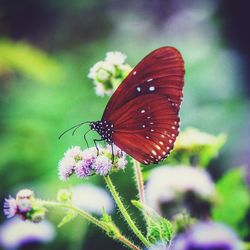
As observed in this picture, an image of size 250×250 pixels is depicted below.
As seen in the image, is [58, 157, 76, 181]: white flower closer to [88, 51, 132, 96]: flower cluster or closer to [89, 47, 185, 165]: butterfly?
[89, 47, 185, 165]: butterfly

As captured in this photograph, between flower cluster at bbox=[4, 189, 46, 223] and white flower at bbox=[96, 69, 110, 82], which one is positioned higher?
white flower at bbox=[96, 69, 110, 82]

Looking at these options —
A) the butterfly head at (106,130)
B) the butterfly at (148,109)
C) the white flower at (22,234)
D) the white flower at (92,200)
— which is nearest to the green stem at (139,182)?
the butterfly at (148,109)

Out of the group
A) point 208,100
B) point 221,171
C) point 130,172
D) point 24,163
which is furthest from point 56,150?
point 208,100

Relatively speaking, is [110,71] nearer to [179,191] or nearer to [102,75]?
[102,75]

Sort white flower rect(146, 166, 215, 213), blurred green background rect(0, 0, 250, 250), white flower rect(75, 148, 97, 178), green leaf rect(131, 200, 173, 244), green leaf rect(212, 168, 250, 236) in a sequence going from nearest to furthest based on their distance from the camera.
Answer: green leaf rect(131, 200, 173, 244)
white flower rect(75, 148, 97, 178)
white flower rect(146, 166, 215, 213)
green leaf rect(212, 168, 250, 236)
blurred green background rect(0, 0, 250, 250)

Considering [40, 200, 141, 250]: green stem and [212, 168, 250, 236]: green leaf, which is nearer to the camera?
[40, 200, 141, 250]: green stem

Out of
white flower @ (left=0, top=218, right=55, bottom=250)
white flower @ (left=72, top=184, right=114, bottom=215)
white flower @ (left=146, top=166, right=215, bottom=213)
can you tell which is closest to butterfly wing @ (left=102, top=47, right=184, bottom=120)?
white flower @ (left=146, top=166, right=215, bottom=213)

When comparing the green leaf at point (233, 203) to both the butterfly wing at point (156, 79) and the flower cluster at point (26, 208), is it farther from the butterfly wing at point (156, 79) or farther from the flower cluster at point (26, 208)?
the flower cluster at point (26, 208)

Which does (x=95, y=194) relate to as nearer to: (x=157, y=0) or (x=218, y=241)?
(x=218, y=241)
